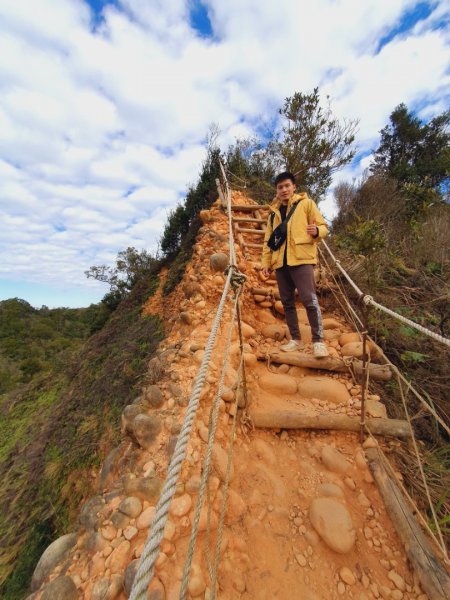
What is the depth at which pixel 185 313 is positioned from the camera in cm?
313

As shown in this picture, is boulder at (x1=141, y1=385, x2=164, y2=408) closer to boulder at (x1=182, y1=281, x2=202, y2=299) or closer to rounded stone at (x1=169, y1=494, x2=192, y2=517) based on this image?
rounded stone at (x1=169, y1=494, x2=192, y2=517)

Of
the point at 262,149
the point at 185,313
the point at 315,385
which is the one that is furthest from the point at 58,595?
the point at 262,149

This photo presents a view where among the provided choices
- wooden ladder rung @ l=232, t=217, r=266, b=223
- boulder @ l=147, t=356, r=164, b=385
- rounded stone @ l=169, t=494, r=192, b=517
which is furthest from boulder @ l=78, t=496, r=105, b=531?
wooden ladder rung @ l=232, t=217, r=266, b=223

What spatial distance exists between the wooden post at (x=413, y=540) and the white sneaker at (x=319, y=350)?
89cm

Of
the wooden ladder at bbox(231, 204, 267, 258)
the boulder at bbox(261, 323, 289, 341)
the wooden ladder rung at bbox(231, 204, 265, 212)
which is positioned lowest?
the boulder at bbox(261, 323, 289, 341)

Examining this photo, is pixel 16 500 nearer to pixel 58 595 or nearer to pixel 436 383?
pixel 58 595

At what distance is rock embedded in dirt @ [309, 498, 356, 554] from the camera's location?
4.57 ft

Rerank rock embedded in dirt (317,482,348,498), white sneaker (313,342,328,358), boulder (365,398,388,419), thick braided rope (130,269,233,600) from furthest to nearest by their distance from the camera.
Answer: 1. white sneaker (313,342,328,358)
2. boulder (365,398,388,419)
3. rock embedded in dirt (317,482,348,498)
4. thick braided rope (130,269,233,600)

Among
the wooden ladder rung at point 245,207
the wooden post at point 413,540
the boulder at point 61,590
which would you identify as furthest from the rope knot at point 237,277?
the wooden ladder rung at point 245,207

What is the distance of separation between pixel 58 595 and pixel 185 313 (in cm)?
231

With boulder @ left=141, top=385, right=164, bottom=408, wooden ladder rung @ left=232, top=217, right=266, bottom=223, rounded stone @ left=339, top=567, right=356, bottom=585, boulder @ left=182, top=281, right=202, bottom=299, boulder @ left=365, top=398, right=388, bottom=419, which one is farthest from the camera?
wooden ladder rung @ left=232, top=217, right=266, bottom=223

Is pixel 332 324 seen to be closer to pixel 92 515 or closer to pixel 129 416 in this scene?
pixel 129 416

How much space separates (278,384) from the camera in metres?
2.39

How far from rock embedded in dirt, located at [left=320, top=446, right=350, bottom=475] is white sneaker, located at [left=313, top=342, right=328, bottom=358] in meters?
0.81
